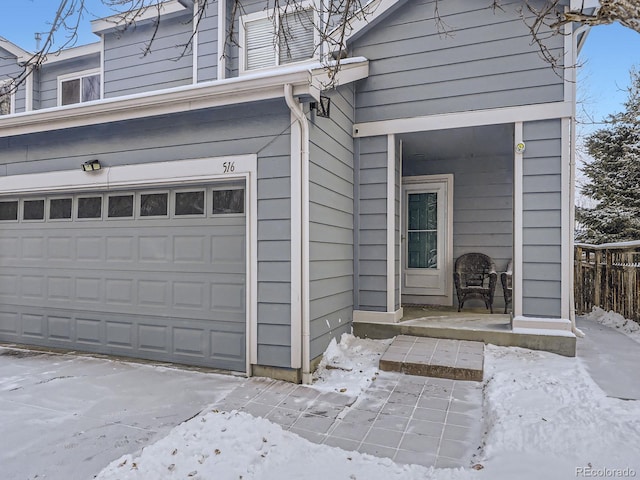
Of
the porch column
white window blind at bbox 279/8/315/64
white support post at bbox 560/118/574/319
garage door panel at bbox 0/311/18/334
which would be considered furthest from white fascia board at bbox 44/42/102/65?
white support post at bbox 560/118/574/319

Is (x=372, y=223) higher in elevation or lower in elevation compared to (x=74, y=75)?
lower

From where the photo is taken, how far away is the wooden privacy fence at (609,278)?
19.2 ft

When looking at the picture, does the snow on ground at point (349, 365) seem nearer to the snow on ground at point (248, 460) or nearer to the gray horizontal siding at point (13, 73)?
the snow on ground at point (248, 460)

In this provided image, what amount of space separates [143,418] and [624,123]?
440 inches

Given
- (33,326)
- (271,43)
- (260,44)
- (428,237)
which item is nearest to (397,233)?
(428,237)

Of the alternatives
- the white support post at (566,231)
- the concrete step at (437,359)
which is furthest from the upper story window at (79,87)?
the white support post at (566,231)

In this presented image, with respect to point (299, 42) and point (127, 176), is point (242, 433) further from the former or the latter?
point (299, 42)

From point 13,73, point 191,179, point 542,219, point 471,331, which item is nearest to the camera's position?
point 191,179

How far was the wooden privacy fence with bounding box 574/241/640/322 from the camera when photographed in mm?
5852

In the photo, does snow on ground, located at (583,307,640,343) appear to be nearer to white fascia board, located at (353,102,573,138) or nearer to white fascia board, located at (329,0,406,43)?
white fascia board, located at (353,102,573,138)

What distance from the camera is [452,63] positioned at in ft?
16.3

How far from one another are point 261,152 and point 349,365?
7.56 ft

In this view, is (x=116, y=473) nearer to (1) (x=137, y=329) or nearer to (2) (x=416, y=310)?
(1) (x=137, y=329)

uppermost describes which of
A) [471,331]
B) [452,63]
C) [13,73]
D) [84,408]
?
[13,73]
